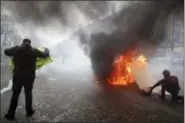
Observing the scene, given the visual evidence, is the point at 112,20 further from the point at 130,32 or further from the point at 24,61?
the point at 24,61

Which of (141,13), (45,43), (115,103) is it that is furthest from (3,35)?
(115,103)

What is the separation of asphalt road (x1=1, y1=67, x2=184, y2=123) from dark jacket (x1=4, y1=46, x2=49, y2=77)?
200cm

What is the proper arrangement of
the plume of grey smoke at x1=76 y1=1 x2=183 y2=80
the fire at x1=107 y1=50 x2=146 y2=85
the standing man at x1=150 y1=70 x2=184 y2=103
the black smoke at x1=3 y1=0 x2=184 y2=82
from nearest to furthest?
1. the standing man at x1=150 y1=70 x2=184 y2=103
2. the fire at x1=107 y1=50 x2=146 y2=85
3. the plume of grey smoke at x1=76 y1=1 x2=183 y2=80
4. the black smoke at x1=3 y1=0 x2=184 y2=82

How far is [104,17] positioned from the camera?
23797 millimetres

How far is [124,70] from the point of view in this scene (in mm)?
13812

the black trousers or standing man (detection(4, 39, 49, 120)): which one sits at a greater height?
standing man (detection(4, 39, 49, 120))

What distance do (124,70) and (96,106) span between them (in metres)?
4.57

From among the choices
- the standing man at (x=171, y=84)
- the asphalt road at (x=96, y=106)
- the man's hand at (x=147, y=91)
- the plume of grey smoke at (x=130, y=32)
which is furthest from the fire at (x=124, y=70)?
the standing man at (x=171, y=84)

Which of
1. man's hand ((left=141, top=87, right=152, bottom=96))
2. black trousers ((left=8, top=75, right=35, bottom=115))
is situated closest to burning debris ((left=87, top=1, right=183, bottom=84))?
man's hand ((left=141, top=87, right=152, bottom=96))

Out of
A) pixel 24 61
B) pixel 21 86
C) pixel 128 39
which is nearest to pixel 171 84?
pixel 21 86

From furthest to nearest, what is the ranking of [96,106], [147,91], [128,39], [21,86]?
1. [128,39]
2. [147,91]
3. [96,106]
4. [21,86]

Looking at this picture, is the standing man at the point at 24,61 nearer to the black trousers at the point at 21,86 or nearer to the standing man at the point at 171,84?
the black trousers at the point at 21,86

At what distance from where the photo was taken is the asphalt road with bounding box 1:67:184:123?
8.28 meters

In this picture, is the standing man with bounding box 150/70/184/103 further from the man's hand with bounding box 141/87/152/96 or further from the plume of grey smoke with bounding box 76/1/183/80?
the plume of grey smoke with bounding box 76/1/183/80
